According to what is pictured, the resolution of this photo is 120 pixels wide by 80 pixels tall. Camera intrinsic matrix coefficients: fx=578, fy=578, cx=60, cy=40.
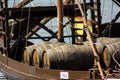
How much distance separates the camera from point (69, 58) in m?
19.5

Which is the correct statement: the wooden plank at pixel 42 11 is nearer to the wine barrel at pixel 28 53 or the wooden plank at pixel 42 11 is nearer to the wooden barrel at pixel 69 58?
the wine barrel at pixel 28 53

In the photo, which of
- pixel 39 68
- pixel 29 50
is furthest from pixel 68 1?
pixel 39 68

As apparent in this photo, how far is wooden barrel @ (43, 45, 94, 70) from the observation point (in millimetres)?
19547

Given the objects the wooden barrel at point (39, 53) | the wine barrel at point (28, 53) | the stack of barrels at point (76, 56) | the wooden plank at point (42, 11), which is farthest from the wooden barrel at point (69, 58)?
the wooden plank at point (42, 11)

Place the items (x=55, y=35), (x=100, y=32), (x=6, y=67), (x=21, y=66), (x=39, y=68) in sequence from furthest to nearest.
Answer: (x=55, y=35) < (x=100, y=32) < (x=6, y=67) < (x=21, y=66) < (x=39, y=68)

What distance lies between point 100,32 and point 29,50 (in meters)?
4.53

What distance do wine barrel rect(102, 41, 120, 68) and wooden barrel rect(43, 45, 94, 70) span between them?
514 mm

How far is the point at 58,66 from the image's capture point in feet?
64.5

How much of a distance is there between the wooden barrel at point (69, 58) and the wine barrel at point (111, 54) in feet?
1.69

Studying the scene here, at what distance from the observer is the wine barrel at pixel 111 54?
760 inches

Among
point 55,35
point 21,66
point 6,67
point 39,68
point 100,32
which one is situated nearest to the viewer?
point 39,68

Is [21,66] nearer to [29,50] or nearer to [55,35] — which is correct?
[29,50]

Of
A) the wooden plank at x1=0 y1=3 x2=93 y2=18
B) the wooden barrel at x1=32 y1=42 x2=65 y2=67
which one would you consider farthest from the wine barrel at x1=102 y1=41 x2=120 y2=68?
the wooden plank at x1=0 y1=3 x2=93 y2=18

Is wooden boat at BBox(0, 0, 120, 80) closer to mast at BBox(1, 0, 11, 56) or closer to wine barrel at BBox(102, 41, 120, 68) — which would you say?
mast at BBox(1, 0, 11, 56)
